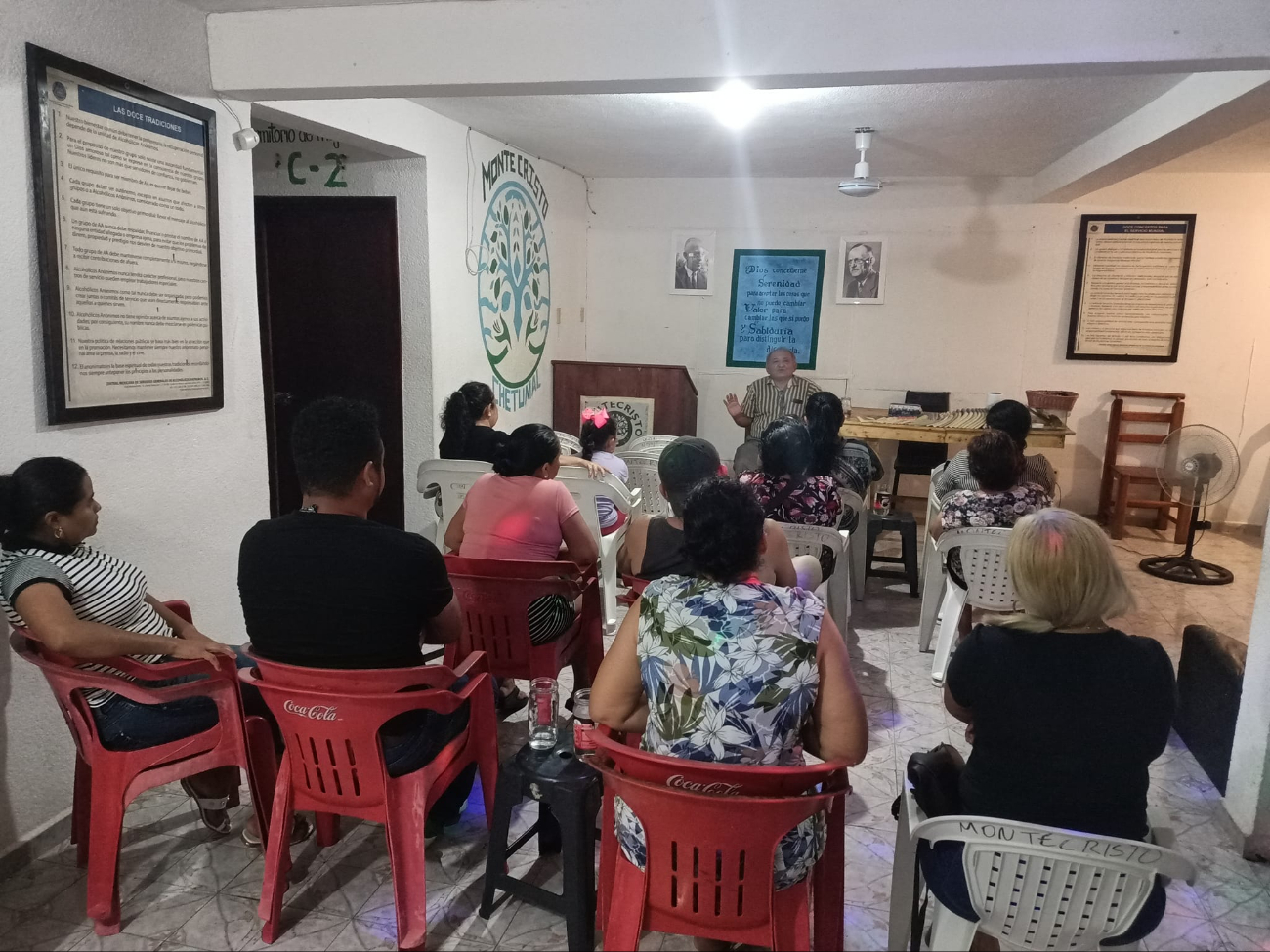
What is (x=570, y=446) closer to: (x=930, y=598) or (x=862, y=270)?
(x=930, y=598)

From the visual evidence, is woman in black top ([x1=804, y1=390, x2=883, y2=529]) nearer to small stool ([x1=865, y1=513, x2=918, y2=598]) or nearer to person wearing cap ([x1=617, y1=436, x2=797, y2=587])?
small stool ([x1=865, y1=513, x2=918, y2=598])

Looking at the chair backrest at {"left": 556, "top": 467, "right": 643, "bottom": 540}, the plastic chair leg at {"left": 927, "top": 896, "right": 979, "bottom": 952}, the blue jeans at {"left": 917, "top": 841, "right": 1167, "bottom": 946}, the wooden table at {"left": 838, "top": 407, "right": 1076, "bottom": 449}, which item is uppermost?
the wooden table at {"left": 838, "top": 407, "right": 1076, "bottom": 449}

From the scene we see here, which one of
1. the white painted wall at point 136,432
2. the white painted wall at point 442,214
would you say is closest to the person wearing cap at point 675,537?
the white painted wall at point 136,432

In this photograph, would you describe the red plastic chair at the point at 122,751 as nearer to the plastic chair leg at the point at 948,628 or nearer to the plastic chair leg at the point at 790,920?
the plastic chair leg at the point at 790,920

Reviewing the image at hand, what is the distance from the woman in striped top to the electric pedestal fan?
514 centimetres

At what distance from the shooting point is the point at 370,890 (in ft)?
6.89

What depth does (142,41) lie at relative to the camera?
245 centimetres

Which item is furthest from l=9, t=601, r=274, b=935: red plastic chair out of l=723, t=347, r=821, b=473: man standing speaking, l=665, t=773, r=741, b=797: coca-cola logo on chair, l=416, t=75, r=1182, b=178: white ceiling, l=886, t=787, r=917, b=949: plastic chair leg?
l=723, t=347, r=821, b=473: man standing speaking

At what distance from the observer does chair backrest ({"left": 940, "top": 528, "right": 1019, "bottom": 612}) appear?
309 cm

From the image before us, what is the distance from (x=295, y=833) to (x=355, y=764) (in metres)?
0.69

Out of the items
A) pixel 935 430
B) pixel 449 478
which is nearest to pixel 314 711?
pixel 449 478

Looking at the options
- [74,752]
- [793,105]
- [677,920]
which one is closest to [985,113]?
[793,105]

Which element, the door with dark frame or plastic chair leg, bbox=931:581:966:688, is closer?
plastic chair leg, bbox=931:581:966:688

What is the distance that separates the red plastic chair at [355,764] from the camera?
5.73 ft
